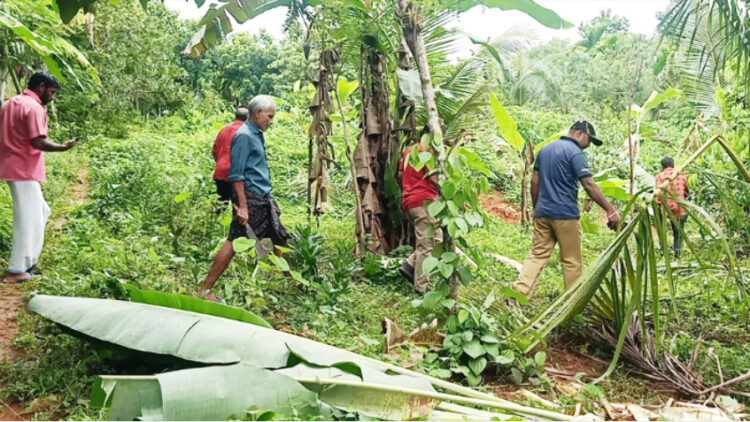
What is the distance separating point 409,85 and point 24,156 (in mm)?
3506

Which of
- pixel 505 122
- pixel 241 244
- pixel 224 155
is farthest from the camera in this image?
pixel 505 122

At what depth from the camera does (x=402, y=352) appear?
4574 mm

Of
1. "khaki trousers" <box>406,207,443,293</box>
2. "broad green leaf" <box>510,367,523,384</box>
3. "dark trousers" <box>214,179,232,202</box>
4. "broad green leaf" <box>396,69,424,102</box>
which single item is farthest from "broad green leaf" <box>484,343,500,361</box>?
"dark trousers" <box>214,179,232,202</box>

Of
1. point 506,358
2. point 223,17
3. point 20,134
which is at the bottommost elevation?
point 506,358

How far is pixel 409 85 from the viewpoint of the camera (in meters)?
6.87

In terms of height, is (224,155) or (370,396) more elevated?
(224,155)

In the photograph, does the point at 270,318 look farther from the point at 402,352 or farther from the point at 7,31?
the point at 7,31

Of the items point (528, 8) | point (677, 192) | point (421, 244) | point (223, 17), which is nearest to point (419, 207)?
point (421, 244)

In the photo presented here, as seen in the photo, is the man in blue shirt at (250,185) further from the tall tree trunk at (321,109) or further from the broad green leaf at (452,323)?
the broad green leaf at (452,323)

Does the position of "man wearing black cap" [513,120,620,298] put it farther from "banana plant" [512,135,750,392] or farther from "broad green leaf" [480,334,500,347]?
"broad green leaf" [480,334,500,347]

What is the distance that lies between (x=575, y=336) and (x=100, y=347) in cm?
364

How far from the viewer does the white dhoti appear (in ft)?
19.4

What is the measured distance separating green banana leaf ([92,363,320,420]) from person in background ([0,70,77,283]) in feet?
10.2

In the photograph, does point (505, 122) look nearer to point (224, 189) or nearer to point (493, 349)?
point (224, 189)
